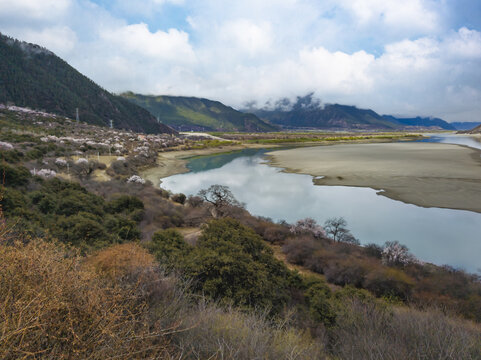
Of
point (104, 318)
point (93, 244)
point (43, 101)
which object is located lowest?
point (93, 244)

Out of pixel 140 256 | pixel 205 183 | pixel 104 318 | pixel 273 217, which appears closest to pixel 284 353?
pixel 104 318

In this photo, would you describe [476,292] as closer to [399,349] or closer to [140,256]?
[399,349]

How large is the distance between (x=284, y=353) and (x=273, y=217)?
14.0 m

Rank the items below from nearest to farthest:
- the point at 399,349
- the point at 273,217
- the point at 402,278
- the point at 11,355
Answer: the point at 11,355, the point at 399,349, the point at 402,278, the point at 273,217

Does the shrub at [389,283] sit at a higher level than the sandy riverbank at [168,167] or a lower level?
lower

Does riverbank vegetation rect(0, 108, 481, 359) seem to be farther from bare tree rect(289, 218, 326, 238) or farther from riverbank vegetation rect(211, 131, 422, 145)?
riverbank vegetation rect(211, 131, 422, 145)

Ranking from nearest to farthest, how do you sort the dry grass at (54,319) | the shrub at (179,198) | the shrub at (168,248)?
1. the dry grass at (54,319)
2. the shrub at (168,248)
3. the shrub at (179,198)

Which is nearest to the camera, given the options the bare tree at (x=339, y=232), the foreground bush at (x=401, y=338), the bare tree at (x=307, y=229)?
the foreground bush at (x=401, y=338)

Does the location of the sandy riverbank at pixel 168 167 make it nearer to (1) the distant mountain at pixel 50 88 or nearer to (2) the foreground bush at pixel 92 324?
(2) the foreground bush at pixel 92 324

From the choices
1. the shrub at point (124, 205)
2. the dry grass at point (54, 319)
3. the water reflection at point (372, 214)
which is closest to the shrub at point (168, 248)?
the dry grass at point (54, 319)

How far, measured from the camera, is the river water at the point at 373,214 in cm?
1245

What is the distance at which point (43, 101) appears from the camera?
228 feet

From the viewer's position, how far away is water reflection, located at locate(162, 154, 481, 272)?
1248cm

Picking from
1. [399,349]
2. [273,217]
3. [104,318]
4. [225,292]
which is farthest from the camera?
[273,217]
